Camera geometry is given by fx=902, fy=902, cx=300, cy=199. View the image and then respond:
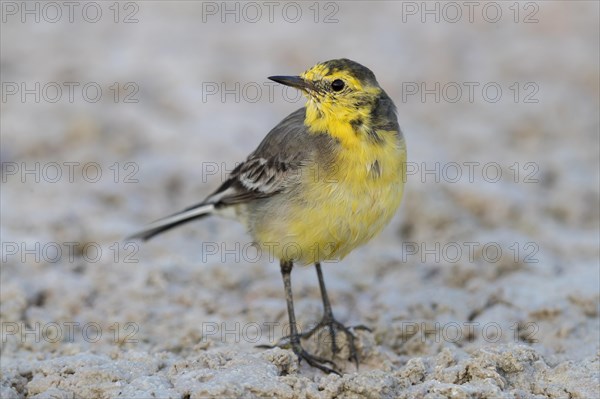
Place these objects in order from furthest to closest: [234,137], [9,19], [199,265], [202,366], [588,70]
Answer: [9,19], [588,70], [234,137], [199,265], [202,366]

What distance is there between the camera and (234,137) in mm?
9922

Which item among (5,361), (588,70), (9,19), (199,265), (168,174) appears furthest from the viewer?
(9,19)

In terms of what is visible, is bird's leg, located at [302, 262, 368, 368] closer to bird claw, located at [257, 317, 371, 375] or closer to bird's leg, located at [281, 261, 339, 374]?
bird claw, located at [257, 317, 371, 375]

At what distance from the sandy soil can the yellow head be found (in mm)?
1463

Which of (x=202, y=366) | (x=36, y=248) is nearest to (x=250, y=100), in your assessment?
(x=36, y=248)

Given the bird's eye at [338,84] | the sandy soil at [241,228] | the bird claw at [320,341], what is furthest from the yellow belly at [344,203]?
the sandy soil at [241,228]

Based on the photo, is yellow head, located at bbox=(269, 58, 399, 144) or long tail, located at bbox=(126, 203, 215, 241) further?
long tail, located at bbox=(126, 203, 215, 241)

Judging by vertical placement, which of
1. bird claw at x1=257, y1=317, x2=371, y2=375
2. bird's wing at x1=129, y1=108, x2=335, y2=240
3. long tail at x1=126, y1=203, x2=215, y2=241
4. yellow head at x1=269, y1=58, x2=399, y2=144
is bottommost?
bird claw at x1=257, y1=317, x2=371, y2=375

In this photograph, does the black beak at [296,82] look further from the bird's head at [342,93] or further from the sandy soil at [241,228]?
the sandy soil at [241,228]

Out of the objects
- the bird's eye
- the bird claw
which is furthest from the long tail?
the bird's eye

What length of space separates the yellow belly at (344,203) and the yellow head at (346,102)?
18 centimetres

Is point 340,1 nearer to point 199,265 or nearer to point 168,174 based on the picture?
point 168,174

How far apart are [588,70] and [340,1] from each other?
3.63 meters

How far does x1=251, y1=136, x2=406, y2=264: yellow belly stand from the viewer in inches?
234
